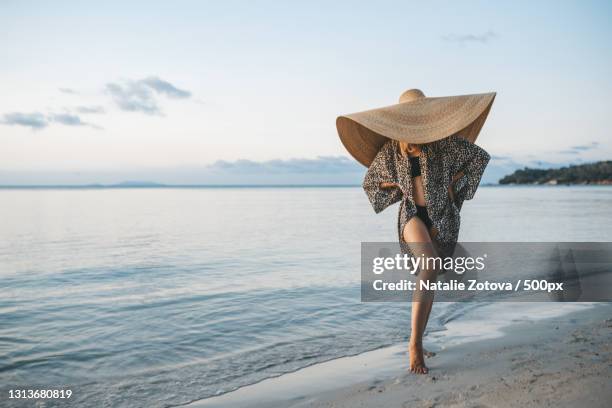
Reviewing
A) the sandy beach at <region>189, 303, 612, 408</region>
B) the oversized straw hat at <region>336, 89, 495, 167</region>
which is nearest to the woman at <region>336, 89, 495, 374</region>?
the oversized straw hat at <region>336, 89, 495, 167</region>

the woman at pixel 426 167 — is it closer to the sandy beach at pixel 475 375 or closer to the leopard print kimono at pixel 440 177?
the leopard print kimono at pixel 440 177

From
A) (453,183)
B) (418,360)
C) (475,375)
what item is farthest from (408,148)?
(475,375)

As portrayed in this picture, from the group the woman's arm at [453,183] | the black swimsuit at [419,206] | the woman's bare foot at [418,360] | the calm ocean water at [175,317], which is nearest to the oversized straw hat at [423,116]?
the black swimsuit at [419,206]

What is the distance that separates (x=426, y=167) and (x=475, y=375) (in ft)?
5.98

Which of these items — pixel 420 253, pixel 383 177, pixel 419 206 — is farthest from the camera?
pixel 383 177

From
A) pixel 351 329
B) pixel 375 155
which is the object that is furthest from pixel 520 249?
pixel 375 155

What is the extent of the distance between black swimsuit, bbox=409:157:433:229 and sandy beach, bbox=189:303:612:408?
133cm

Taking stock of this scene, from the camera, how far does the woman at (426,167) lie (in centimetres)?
418

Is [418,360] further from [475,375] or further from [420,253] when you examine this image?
[420,253]

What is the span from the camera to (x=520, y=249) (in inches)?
559

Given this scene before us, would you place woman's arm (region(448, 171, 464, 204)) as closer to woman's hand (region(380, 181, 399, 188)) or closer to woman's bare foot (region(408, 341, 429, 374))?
woman's hand (region(380, 181, 399, 188))

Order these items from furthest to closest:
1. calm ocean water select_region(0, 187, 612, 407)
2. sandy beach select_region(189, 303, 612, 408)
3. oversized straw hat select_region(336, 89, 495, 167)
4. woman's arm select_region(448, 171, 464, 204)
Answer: calm ocean water select_region(0, 187, 612, 407) → woman's arm select_region(448, 171, 464, 204) → oversized straw hat select_region(336, 89, 495, 167) → sandy beach select_region(189, 303, 612, 408)

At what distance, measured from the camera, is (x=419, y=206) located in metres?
4.30

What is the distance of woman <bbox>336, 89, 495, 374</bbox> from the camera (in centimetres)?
418
